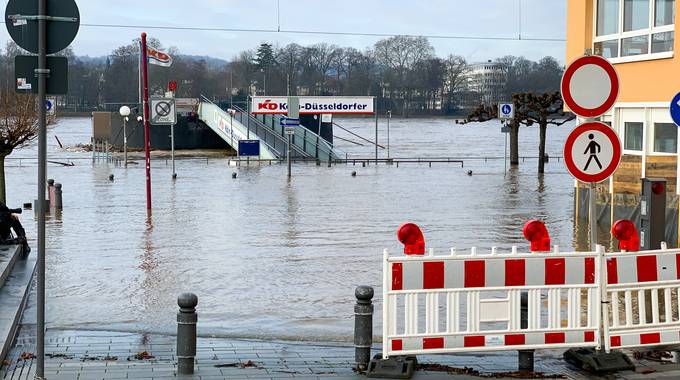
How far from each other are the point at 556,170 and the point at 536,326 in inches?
1649

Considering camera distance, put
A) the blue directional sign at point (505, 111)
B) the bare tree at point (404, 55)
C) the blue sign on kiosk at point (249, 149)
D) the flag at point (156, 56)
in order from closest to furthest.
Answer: the flag at point (156, 56) → the blue directional sign at point (505, 111) → the blue sign on kiosk at point (249, 149) → the bare tree at point (404, 55)

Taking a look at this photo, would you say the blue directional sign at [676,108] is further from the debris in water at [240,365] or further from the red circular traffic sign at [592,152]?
the debris in water at [240,365]

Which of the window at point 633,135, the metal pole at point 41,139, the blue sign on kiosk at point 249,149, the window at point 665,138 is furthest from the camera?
the blue sign on kiosk at point 249,149

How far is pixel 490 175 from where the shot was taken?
43.6 m

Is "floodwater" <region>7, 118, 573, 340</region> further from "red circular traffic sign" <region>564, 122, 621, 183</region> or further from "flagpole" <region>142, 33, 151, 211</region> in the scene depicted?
"red circular traffic sign" <region>564, 122, 621, 183</region>

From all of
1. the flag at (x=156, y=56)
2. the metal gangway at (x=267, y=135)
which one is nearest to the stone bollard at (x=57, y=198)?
the flag at (x=156, y=56)

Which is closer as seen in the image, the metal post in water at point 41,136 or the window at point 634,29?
the metal post in water at point 41,136

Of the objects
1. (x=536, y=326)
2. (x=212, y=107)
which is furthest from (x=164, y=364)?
(x=212, y=107)

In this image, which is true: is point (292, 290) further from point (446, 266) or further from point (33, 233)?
point (33, 233)

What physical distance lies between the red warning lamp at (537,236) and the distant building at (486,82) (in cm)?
13184

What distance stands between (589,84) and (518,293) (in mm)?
1707

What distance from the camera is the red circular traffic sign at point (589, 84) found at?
7883 mm

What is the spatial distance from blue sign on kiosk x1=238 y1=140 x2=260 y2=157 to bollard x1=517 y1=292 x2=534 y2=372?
1681 inches

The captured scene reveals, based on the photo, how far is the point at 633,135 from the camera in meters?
19.7
